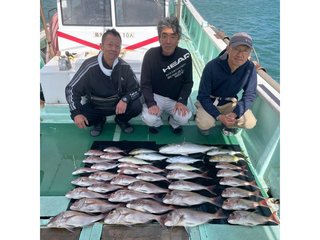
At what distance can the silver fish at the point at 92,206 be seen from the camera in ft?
8.58

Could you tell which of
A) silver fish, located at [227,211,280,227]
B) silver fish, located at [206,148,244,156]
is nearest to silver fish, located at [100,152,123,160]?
silver fish, located at [206,148,244,156]

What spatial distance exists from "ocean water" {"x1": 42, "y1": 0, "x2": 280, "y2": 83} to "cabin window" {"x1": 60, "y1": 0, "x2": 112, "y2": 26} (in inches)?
258

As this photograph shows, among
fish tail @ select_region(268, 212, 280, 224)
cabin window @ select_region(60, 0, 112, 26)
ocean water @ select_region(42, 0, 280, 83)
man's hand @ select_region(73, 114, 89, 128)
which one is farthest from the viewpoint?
ocean water @ select_region(42, 0, 280, 83)

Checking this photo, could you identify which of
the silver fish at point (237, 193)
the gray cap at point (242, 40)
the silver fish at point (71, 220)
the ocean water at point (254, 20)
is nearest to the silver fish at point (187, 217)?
the silver fish at point (237, 193)

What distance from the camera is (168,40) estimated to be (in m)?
3.34

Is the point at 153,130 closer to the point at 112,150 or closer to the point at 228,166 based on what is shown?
the point at 112,150

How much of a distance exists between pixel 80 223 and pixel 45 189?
725mm

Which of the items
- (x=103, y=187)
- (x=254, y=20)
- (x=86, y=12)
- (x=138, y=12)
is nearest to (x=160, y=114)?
(x=103, y=187)

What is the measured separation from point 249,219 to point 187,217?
54cm

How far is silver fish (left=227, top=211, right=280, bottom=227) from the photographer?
8.31ft

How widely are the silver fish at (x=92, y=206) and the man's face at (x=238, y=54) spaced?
6.42 ft

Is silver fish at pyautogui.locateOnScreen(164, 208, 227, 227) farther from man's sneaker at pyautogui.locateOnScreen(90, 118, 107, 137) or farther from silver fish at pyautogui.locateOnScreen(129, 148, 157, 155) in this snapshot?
man's sneaker at pyautogui.locateOnScreen(90, 118, 107, 137)

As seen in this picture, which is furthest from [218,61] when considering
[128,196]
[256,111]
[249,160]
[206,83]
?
[128,196]

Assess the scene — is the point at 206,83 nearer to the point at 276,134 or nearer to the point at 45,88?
the point at 276,134
